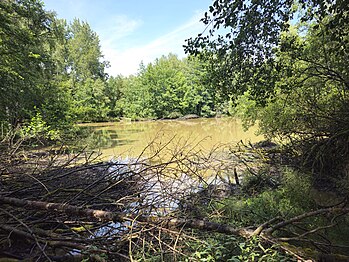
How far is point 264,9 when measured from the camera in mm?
3699

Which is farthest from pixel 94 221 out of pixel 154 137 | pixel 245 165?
pixel 154 137

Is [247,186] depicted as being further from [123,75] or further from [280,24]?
[123,75]

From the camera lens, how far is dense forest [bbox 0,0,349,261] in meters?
2.43

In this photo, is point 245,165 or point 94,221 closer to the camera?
point 94,221

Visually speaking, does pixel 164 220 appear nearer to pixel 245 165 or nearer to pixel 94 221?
pixel 94 221

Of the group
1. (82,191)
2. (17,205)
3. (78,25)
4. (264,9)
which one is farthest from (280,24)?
(78,25)

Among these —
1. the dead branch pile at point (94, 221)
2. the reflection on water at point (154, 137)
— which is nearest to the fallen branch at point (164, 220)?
the dead branch pile at point (94, 221)

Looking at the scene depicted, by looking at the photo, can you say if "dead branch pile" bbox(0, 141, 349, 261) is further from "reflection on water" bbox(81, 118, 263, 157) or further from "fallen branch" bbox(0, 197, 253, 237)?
"reflection on water" bbox(81, 118, 263, 157)

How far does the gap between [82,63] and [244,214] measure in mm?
41596

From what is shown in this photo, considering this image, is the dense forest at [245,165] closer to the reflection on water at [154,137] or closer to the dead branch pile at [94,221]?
the dead branch pile at [94,221]

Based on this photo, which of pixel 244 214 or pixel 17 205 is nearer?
pixel 17 205

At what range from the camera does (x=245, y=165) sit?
6293mm

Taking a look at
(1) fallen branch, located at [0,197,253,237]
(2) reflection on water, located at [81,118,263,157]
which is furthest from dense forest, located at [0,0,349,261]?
(2) reflection on water, located at [81,118,263,157]

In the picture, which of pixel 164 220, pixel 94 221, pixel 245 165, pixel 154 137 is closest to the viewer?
pixel 164 220
